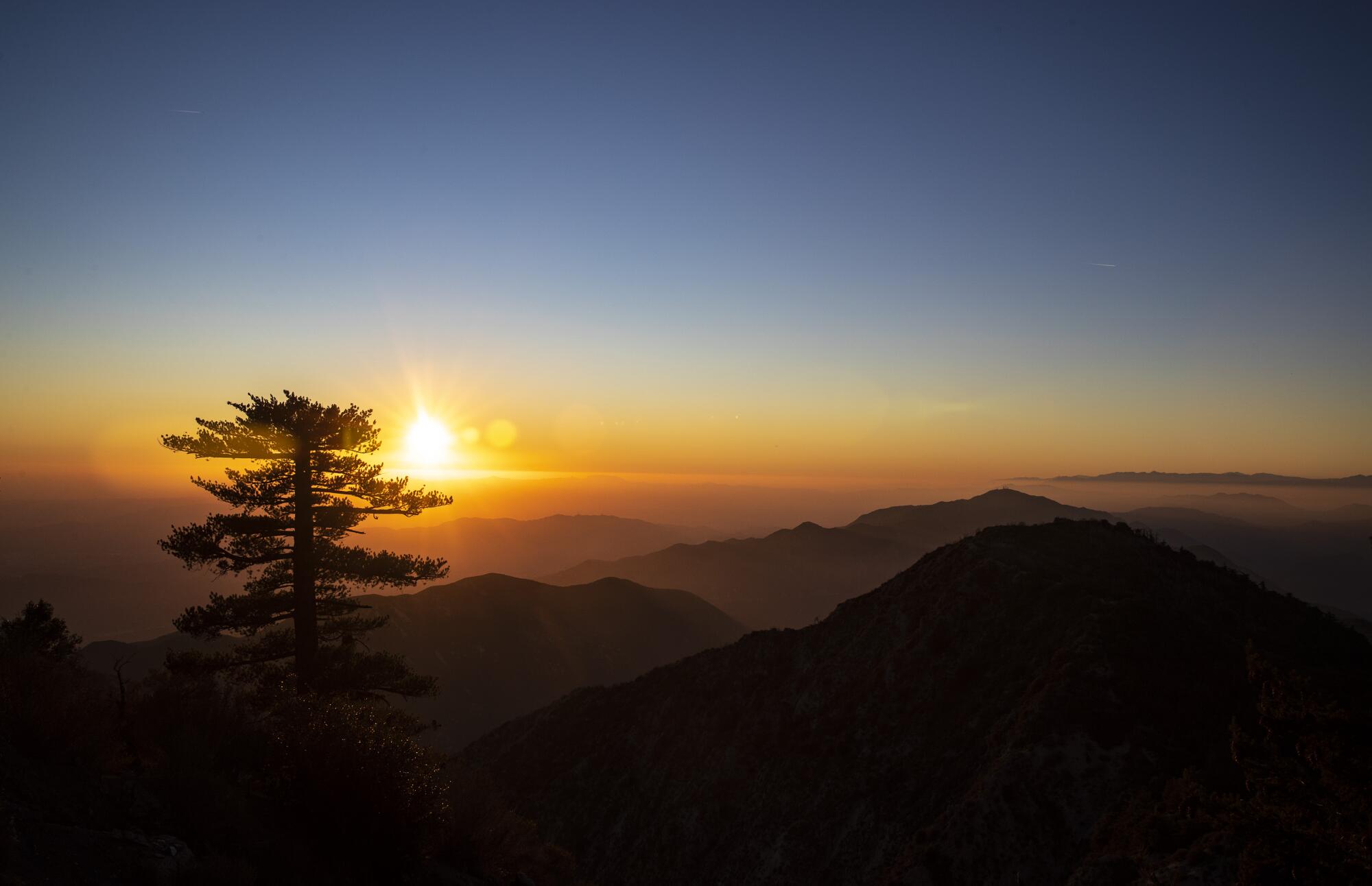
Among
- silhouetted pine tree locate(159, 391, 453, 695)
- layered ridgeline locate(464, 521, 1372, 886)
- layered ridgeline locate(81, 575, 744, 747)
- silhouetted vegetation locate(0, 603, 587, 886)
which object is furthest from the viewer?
layered ridgeline locate(81, 575, 744, 747)

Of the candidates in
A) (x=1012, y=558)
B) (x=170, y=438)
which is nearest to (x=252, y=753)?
(x=170, y=438)

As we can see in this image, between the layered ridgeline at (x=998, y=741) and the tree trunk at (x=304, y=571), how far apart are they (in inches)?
700

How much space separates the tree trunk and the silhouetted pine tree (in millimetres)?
28

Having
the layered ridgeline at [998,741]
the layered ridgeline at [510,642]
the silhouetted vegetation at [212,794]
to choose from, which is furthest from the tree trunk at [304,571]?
the layered ridgeline at [510,642]

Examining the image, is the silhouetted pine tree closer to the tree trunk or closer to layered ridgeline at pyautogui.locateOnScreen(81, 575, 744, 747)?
the tree trunk

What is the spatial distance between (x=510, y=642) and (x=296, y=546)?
75865mm

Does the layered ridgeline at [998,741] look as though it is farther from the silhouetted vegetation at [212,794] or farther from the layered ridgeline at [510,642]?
the layered ridgeline at [510,642]

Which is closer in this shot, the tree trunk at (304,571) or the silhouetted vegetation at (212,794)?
the silhouetted vegetation at (212,794)

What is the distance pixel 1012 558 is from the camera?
32.8 m

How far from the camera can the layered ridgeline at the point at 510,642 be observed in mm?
78938

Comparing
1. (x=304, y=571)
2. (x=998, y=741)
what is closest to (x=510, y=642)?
(x=304, y=571)

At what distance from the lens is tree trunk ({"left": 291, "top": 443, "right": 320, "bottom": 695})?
19.5 meters

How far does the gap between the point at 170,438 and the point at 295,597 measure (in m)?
6.08

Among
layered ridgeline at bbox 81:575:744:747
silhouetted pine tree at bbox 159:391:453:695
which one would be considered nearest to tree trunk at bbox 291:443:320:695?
silhouetted pine tree at bbox 159:391:453:695
